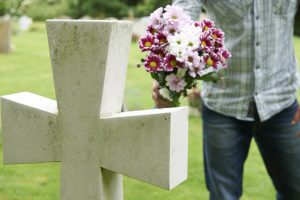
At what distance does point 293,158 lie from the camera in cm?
321

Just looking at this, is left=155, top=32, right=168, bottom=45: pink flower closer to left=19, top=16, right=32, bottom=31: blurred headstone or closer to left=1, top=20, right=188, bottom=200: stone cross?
left=1, top=20, right=188, bottom=200: stone cross

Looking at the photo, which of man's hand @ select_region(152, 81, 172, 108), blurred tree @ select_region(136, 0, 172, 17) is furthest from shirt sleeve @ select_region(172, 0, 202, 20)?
blurred tree @ select_region(136, 0, 172, 17)

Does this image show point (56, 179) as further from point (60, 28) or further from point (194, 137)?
point (60, 28)

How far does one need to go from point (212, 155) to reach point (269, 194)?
7.61 ft

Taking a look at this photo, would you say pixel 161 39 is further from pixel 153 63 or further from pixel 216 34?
pixel 216 34

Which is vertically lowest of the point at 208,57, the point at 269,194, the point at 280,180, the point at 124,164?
the point at 269,194

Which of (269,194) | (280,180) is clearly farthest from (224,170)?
(269,194)

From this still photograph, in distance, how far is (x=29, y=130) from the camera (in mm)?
2428

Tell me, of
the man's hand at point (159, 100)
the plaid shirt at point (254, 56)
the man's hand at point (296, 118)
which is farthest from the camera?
the man's hand at point (296, 118)

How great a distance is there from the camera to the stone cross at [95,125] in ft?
6.98

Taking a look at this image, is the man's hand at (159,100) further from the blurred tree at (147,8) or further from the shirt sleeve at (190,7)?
the blurred tree at (147,8)

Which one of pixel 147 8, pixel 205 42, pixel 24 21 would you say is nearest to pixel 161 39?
pixel 205 42

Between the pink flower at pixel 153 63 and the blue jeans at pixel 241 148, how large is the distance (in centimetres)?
94

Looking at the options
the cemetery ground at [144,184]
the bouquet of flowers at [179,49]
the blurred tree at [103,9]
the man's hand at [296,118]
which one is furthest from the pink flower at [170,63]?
the blurred tree at [103,9]
